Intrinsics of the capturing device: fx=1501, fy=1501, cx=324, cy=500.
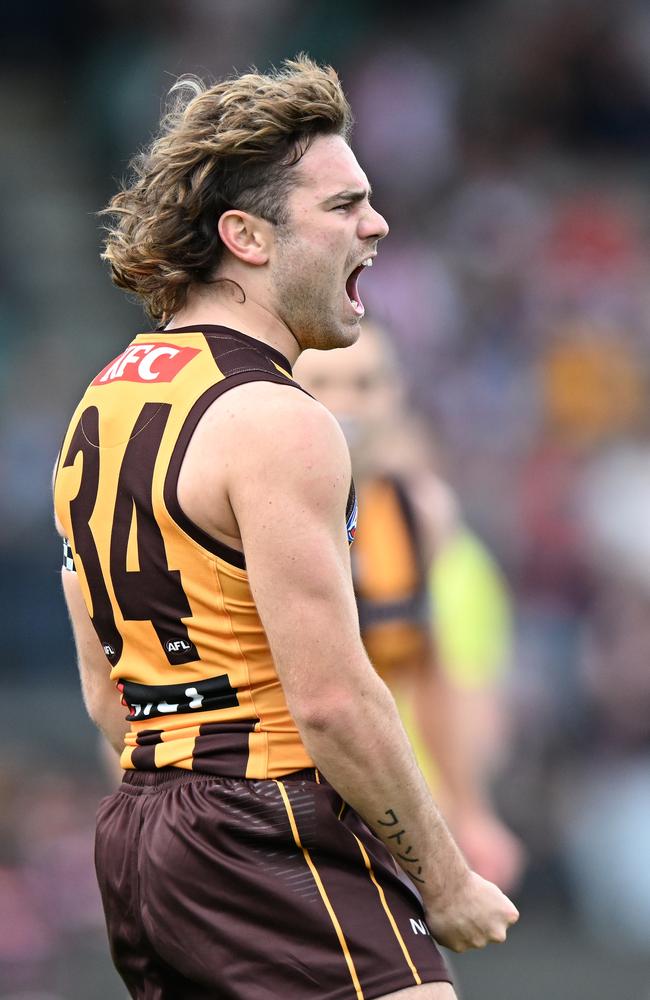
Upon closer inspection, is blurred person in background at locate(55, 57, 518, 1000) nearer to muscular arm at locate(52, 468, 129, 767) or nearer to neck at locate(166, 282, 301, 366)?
neck at locate(166, 282, 301, 366)

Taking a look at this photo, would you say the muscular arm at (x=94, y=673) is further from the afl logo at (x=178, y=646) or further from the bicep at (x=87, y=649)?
the afl logo at (x=178, y=646)

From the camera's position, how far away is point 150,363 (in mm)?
2746

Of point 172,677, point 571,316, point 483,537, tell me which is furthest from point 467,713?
point 571,316

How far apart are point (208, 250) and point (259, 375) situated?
1.23 ft

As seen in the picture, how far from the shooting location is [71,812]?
297 inches

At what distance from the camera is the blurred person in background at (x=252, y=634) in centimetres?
251

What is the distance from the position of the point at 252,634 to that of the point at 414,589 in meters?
1.82

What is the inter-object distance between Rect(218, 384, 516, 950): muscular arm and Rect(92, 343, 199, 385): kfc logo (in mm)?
196

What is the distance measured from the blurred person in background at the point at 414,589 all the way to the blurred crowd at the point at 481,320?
8.99 ft

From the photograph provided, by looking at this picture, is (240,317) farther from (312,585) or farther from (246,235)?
(312,585)

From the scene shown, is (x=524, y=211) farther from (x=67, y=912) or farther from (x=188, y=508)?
(x=188, y=508)

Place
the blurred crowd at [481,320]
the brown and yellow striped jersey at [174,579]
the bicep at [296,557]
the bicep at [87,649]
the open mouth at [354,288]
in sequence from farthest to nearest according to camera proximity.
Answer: the blurred crowd at [481,320], the bicep at [87,649], the open mouth at [354,288], the brown and yellow striped jersey at [174,579], the bicep at [296,557]

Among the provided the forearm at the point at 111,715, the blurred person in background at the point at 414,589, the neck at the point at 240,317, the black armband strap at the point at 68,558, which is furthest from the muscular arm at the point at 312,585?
the blurred person in background at the point at 414,589

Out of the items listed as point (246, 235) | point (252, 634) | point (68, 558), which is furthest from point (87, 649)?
point (246, 235)
